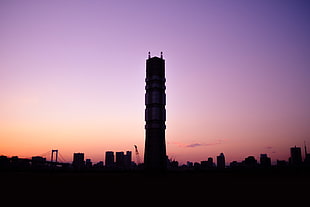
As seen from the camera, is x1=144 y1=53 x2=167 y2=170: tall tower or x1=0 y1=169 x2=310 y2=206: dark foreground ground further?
x1=144 y1=53 x2=167 y2=170: tall tower

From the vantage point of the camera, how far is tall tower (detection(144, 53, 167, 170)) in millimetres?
88312

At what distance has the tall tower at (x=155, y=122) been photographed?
290 feet

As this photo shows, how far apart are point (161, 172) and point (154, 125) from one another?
601 inches

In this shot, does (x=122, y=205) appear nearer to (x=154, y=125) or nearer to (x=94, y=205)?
(x=94, y=205)

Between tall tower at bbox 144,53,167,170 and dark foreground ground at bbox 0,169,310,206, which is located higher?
tall tower at bbox 144,53,167,170

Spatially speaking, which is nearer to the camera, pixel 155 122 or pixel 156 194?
pixel 156 194

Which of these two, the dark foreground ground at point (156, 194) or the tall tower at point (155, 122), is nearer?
the dark foreground ground at point (156, 194)

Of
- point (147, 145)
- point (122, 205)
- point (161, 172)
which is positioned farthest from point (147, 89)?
point (122, 205)

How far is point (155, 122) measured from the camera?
88.6 meters

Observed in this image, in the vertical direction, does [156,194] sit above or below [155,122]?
below

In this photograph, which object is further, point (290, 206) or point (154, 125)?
point (154, 125)

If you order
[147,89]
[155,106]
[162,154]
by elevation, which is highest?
[147,89]

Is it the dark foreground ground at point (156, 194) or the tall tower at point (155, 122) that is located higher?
the tall tower at point (155, 122)

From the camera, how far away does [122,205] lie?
16.7m
